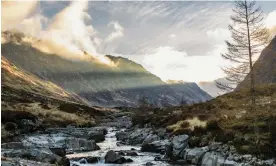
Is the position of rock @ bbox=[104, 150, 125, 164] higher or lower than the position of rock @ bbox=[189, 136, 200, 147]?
lower

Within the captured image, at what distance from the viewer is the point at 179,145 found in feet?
99.1

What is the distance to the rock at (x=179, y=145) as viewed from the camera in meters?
29.6

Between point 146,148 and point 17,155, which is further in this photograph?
point 146,148

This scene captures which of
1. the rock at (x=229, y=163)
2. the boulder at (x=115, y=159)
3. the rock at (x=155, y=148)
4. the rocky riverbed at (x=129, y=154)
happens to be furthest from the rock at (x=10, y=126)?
the rock at (x=229, y=163)

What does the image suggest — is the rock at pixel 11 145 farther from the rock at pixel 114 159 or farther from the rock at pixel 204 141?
the rock at pixel 204 141

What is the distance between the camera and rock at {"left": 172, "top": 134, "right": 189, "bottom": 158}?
29594mm

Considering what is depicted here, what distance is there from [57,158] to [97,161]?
594 centimetres

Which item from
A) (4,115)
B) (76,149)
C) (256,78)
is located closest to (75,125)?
(4,115)

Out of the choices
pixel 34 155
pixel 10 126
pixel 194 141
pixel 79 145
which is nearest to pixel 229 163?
pixel 194 141

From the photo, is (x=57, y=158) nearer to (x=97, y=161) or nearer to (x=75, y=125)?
(x=97, y=161)

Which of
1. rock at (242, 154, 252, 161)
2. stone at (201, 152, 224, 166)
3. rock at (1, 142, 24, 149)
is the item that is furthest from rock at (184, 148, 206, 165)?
rock at (1, 142, 24, 149)

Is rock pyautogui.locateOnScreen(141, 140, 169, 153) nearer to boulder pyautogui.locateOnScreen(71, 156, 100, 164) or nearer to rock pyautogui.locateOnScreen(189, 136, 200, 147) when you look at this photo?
rock pyautogui.locateOnScreen(189, 136, 200, 147)

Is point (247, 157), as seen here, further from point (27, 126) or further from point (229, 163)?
point (27, 126)

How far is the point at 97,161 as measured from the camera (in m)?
29.2
